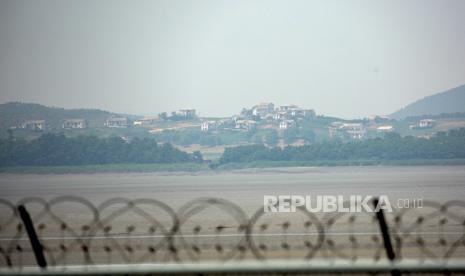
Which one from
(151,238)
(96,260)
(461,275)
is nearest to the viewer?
(461,275)

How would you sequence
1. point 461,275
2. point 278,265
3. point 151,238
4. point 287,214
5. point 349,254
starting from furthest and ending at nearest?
point 287,214
point 151,238
point 349,254
point 461,275
point 278,265

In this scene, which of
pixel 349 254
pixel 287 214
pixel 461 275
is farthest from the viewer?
pixel 287 214

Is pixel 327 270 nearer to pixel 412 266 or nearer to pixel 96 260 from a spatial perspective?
pixel 412 266

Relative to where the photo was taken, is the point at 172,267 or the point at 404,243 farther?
the point at 404,243

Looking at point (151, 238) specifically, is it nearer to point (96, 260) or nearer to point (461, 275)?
point (96, 260)

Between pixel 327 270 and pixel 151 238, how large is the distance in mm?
19501

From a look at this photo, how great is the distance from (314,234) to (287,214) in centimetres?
1979

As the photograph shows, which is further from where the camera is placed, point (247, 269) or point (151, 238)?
point (151, 238)

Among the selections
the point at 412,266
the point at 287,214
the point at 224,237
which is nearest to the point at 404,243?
the point at 224,237

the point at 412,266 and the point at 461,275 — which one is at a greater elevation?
the point at 412,266

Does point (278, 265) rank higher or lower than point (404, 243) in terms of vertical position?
higher

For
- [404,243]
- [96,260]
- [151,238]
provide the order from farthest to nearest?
[151,238], [404,243], [96,260]

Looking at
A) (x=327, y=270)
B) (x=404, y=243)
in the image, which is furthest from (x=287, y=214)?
(x=327, y=270)

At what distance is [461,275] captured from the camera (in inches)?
538
